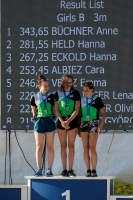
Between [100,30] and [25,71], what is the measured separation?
1147 millimetres

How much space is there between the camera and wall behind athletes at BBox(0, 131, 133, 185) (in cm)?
952

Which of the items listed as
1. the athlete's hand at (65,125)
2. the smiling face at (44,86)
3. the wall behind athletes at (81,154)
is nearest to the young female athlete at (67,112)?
the athlete's hand at (65,125)

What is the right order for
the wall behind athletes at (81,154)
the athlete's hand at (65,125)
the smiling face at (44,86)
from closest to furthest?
the athlete's hand at (65,125) < the smiling face at (44,86) < the wall behind athletes at (81,154)

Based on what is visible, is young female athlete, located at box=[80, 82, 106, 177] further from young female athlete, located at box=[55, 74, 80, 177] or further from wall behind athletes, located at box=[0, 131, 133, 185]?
wall behind athletes, located at box=[0, 131, 133, 185]

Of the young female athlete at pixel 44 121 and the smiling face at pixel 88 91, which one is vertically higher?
the smiling face at pixel 88 91

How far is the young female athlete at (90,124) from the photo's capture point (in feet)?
26.4

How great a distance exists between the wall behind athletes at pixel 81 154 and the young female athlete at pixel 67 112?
1.36m

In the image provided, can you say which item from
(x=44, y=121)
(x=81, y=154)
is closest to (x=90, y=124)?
(x=44, y=121)

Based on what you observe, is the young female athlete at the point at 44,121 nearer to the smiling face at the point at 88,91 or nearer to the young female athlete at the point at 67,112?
the young female athlete at the point at 67,112

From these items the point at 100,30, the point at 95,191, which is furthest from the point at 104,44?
the point at 95,191

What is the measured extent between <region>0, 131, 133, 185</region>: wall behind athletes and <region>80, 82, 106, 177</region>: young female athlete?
135 centimetres

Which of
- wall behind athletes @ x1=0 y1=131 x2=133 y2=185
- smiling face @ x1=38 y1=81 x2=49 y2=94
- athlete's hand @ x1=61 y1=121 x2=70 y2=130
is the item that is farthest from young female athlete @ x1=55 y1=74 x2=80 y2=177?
wall behind athletes @ x1=0 y1=131 x2=133 y2=185

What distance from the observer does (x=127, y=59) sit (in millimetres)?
9250

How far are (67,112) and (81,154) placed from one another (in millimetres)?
1513
